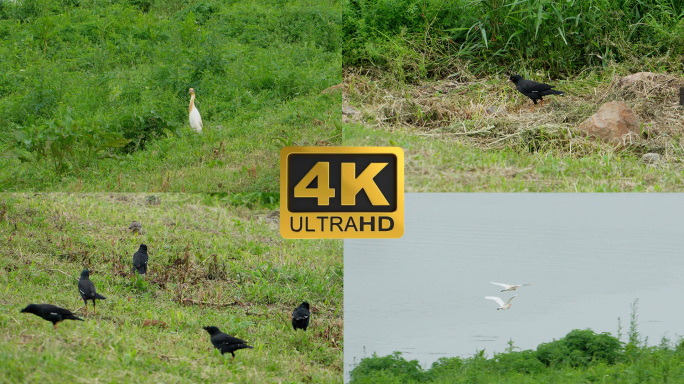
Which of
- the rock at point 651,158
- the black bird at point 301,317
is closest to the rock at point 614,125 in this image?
the rock at point 651,158

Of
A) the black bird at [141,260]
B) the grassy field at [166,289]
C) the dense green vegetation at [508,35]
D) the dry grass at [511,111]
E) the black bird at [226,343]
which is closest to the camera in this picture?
the grassy field at [166,289]

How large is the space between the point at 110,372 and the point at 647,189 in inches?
179

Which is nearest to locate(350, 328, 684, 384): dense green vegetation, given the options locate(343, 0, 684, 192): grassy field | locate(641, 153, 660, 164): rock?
locate(343, 0, 684, 192): grassy field

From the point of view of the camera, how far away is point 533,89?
773cm

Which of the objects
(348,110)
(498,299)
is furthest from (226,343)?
(348,110)

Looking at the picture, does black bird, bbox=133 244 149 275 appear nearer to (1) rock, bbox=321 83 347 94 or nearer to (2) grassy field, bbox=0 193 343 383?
(2) grassy field, bbox=0 193 343 383

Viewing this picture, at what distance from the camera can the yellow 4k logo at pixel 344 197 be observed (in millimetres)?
6141

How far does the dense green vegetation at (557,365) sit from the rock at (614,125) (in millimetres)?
2011

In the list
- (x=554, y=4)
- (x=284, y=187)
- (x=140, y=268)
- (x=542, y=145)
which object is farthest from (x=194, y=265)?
(x=554, y=4)

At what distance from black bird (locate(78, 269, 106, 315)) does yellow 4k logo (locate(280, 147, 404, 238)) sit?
1.60 meters

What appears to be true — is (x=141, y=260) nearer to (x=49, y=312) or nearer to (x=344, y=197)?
(x=49, y=312)

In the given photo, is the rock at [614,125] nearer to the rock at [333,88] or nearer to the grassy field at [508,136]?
the grassy field at [508,136]

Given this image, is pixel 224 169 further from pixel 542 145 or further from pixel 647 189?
pixel 647 189

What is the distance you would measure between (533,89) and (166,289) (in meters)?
4.09
